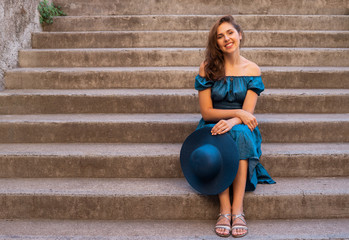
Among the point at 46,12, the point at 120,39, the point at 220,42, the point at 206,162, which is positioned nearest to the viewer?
the point at 206,162

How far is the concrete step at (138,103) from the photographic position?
3.41 meters

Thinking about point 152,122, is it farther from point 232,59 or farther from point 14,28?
point 14,28

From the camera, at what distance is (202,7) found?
16.3 ft

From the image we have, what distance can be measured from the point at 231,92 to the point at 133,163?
3.15 feet

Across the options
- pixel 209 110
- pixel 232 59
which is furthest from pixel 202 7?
pixel 209 110

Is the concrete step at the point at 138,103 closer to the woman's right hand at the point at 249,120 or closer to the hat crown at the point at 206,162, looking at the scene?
the woman's right hand at the point at 249,120

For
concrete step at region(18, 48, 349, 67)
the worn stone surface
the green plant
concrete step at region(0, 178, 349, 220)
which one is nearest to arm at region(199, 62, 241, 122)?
concrete step at region(0, 178, 349, 220)

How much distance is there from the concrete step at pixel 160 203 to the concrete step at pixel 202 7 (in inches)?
117

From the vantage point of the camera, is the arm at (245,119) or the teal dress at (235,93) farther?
the teal dress at (235,93)

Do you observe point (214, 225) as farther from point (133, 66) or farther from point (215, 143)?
point (133, 66)

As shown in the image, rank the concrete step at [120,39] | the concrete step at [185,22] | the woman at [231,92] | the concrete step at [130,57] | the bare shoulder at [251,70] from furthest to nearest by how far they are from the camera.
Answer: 1. the concrete step at [185,22]
2. the concrete step at [120,39]
3. the concrete step at [130,57]
4. the bare shoulder at [251,70]
5. the woman at [231,92]

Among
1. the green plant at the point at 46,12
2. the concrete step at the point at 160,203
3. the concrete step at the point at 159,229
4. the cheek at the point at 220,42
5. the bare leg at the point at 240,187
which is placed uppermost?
the green plant at the point at 46,12

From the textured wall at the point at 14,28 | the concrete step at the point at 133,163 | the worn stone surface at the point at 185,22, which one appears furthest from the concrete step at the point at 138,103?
the worn stone surface at the point at 185,22

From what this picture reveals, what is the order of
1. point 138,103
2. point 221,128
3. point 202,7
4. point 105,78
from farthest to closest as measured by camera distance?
point 202,7
point 105,78
point 138,103
point 221,128
